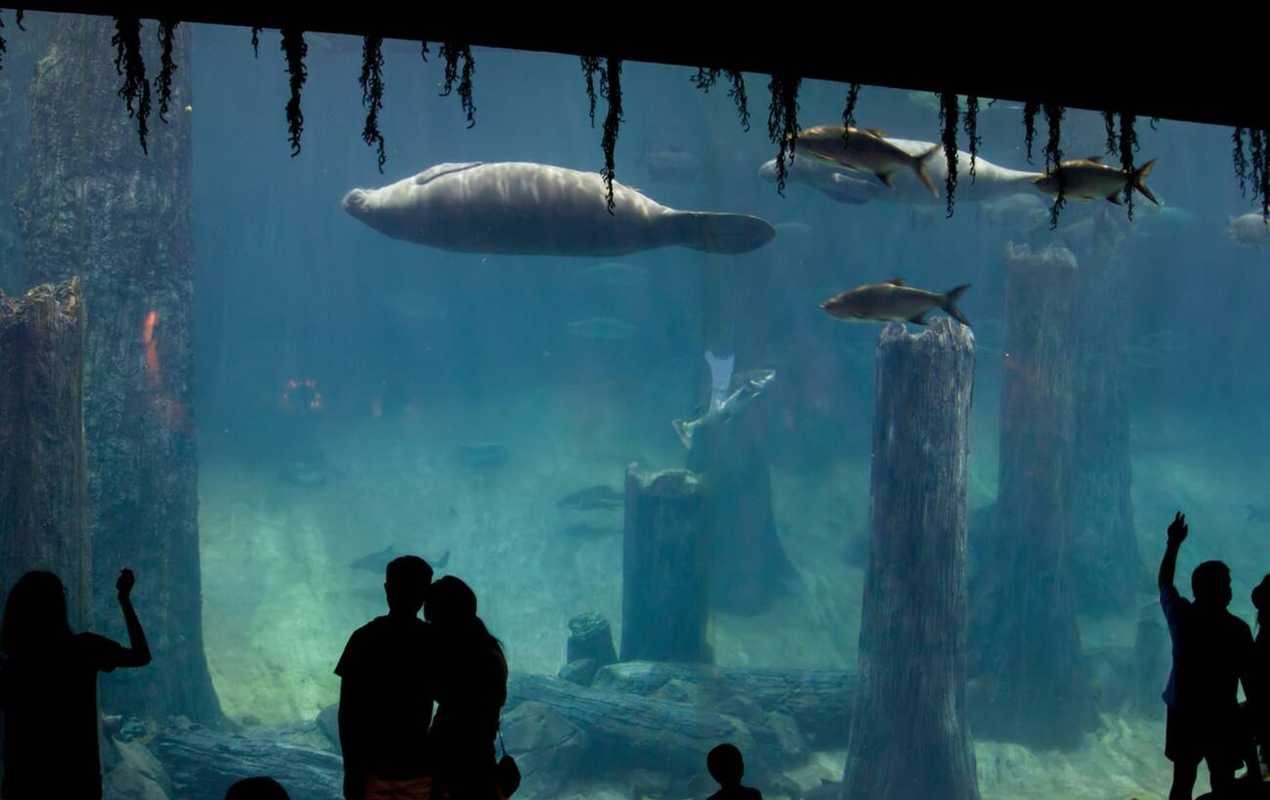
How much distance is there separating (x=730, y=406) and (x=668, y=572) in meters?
4.56

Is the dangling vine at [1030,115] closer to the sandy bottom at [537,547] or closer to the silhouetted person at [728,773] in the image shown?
the silhouetted person at [728,773]

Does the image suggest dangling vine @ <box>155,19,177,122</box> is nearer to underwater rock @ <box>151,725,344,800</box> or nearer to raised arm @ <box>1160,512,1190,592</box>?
raised arm @ <box>1160,512,1190,592</box>

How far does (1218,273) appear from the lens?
1612 inches

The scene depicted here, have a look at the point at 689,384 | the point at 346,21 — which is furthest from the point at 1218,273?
the point at 346,21

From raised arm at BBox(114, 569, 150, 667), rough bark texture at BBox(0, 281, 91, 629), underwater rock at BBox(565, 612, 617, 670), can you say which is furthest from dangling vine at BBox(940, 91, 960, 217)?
underwater rock at BBox(565, 612, 617, 670)

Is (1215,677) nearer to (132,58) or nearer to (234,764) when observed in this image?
(132,58)

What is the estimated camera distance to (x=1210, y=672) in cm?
379

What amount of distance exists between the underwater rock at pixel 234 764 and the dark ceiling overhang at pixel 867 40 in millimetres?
8148

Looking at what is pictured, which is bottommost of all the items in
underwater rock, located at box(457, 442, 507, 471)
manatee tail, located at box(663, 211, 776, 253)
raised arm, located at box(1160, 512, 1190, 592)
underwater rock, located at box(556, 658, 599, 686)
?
underwater rock, located at box(556, 658, 599, 686)

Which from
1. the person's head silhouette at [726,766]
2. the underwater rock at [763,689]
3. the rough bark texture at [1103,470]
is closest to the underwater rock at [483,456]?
the underwater rock at [763,689]

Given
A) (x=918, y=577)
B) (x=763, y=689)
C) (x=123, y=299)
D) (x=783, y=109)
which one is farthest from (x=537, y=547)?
(x=783, y=109)

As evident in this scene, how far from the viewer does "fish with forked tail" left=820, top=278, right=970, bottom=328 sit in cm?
661

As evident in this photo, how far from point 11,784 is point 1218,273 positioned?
161ft

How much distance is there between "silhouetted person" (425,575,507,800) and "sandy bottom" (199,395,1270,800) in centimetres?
895
